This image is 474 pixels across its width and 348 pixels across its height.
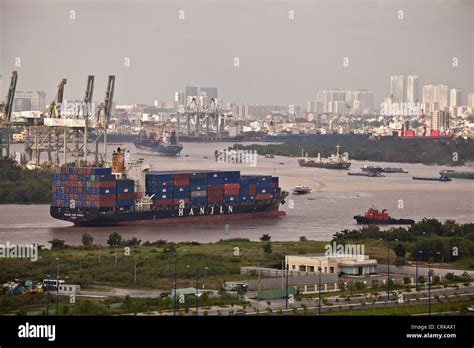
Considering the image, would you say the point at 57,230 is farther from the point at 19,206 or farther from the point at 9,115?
the point at 9,115

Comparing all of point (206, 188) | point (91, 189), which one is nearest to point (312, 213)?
point (206, 188)

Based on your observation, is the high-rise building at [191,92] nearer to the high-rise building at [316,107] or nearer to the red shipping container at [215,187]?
the high-rise building at [316,107]

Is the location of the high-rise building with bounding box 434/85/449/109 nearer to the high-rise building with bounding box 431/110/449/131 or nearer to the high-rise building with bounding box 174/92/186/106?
the high-rise building with bounding box 431/110/449/131

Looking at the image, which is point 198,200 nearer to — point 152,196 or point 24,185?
point 152,196

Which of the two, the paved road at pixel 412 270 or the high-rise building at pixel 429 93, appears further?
the high-rise building at pixel 429 93

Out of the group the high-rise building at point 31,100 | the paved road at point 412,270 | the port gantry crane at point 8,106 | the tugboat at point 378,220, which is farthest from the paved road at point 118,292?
the high-rise building at point 31,100
